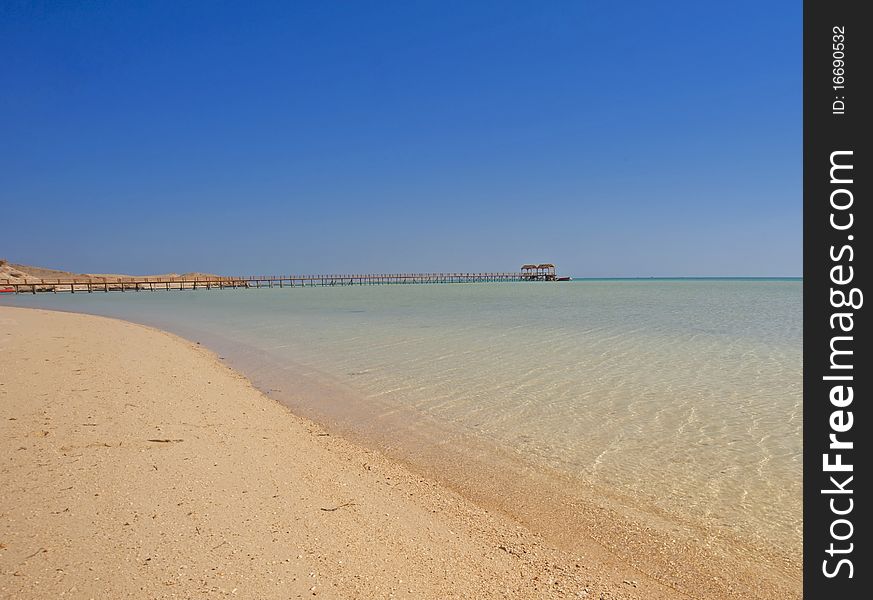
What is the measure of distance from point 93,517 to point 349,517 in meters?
1.46

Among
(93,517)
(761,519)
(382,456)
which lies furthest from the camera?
(382,456)

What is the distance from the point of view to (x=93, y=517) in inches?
111

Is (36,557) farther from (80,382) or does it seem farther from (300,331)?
(300,331)

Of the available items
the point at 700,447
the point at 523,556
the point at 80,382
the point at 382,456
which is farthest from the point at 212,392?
the point at 700,447
